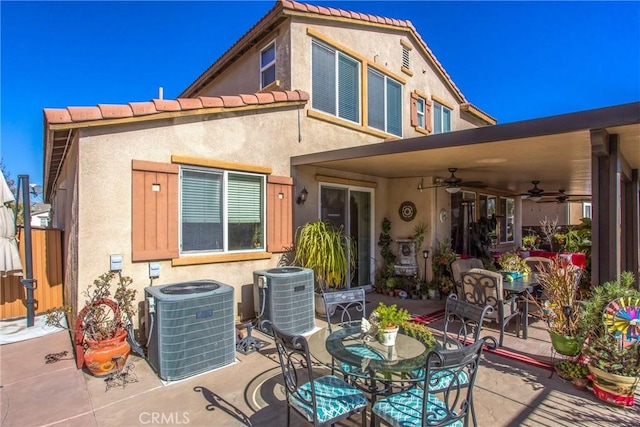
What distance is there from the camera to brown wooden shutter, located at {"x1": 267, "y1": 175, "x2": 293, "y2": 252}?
249 inches

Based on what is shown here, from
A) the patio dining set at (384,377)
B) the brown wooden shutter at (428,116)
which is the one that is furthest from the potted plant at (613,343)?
the brown wooden shutter at (428,116)

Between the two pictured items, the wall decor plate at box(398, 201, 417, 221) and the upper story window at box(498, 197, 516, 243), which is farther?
the upper story window at box(498, 197, 516, 243)

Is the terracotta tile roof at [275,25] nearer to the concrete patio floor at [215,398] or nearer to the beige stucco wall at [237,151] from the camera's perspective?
the beige stucco wall at [237,151]

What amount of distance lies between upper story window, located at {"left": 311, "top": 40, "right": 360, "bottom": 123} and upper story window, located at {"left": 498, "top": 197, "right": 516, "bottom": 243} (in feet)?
24.4

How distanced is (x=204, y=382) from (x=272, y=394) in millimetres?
870

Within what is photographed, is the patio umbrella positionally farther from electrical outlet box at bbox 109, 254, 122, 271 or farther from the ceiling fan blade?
the ceiling fan blade

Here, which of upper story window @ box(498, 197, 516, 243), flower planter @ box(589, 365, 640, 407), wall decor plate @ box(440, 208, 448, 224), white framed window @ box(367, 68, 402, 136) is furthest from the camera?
upper story window @ box(498, 197, 516, 243)

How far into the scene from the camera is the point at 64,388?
3.70 meters

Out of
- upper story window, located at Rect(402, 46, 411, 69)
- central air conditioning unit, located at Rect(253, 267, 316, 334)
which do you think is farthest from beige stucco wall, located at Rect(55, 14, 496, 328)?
central air conditioning unit, located at Rect(253, 267, 316, 334)

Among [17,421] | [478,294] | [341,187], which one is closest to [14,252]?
[17,421]

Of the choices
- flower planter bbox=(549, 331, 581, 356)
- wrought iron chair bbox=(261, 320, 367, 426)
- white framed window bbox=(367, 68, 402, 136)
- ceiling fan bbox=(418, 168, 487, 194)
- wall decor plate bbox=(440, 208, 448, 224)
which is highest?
white framed window bbox=(367, 68, 402, 136)

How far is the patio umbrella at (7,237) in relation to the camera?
5445 mm

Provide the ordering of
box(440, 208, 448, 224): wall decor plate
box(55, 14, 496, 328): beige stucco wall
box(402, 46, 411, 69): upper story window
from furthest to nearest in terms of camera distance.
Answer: box(402, 46, 411, 69): upper story window, box(440, 208, 448, 224): wall decor plate, box(55, 14, 496, 328): beige stucco wall

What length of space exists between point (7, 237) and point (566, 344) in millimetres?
8320
